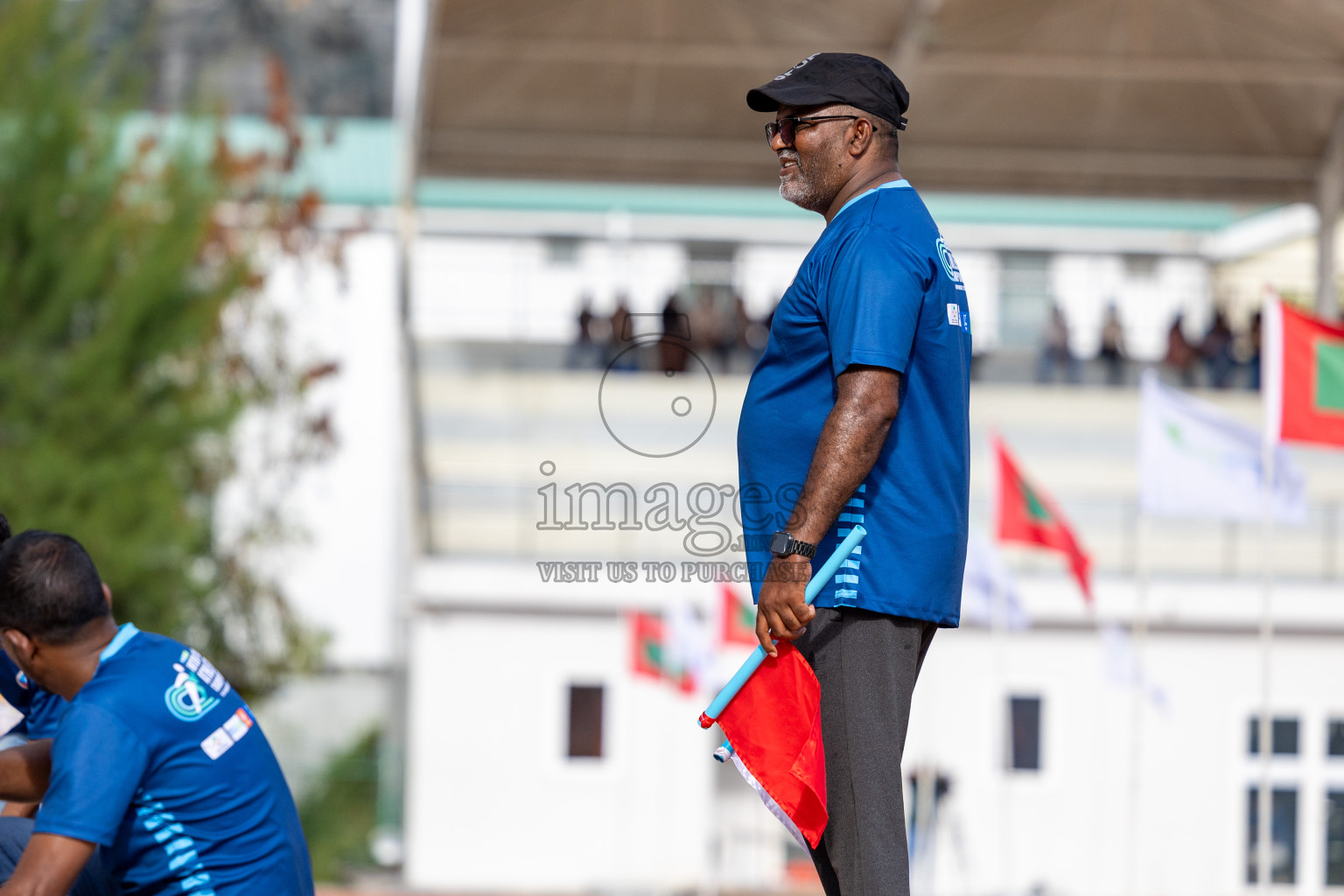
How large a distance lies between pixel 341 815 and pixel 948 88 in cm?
1368

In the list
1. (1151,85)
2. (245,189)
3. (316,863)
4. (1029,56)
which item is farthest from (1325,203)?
(316,863)

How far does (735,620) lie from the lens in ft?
51.8

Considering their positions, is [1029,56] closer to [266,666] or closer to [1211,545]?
[1211,545]

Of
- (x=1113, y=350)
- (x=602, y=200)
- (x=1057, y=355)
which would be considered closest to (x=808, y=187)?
(x=1057, y=355)

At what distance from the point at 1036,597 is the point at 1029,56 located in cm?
692

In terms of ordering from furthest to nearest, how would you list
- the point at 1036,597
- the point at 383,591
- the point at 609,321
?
the point at 383,591
the point at 609,321
the point at 1036,597

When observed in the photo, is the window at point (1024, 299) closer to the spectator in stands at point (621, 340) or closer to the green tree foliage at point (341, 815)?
the spectator in stands at point (621, 340)

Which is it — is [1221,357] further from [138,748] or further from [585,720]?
[138,748]

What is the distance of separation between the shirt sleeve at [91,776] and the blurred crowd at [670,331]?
57.9ft

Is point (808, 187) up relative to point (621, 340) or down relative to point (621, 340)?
down

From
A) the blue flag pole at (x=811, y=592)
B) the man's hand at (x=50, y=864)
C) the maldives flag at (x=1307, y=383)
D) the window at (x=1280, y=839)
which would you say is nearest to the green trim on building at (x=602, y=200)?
the window at (x=1280, y=839)

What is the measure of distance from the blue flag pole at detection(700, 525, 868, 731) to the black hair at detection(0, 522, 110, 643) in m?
1.27

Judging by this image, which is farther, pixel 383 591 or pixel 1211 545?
pixel 383 591

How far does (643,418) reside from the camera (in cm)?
2131
